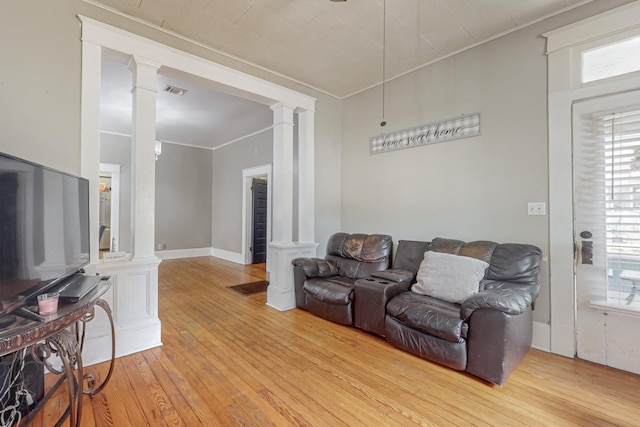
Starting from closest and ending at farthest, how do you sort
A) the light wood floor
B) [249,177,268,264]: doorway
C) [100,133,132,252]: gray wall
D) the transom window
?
the light wood floor < the transom window < [100,133,132,252]: gray wall < [249,177,268,264]: doorway

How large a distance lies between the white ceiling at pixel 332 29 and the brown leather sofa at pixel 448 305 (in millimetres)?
1967

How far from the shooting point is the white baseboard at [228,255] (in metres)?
6.58

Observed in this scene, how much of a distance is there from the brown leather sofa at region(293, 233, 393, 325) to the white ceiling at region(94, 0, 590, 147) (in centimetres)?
201

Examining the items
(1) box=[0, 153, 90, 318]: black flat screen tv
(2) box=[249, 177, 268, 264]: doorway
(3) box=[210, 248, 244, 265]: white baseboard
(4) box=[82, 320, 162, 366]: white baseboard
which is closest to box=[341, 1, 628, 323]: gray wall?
(4) box=[82, 320, 162, 366]: white baseboard

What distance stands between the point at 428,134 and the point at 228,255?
532cm

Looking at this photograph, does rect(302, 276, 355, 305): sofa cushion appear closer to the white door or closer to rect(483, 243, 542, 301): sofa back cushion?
rect(483, 243, 542, 301): sofa back cushion

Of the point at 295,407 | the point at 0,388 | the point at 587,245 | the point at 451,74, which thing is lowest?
the point at 295,407

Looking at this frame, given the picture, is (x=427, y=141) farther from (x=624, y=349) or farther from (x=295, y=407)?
(x=295, y=407)

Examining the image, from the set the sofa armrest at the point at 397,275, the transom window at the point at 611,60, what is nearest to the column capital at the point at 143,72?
the sofa armrest at the point at 397,275

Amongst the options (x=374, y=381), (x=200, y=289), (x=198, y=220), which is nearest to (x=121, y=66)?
(x=200, y=289)

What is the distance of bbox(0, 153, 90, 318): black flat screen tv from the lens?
1.31m

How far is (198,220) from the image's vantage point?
745cm

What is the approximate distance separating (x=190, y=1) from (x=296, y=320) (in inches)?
121

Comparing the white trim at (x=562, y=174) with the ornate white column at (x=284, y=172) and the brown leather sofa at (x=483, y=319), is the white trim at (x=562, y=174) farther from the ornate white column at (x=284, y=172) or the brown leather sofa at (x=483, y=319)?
the ornate white column at (x=284, y=172)
